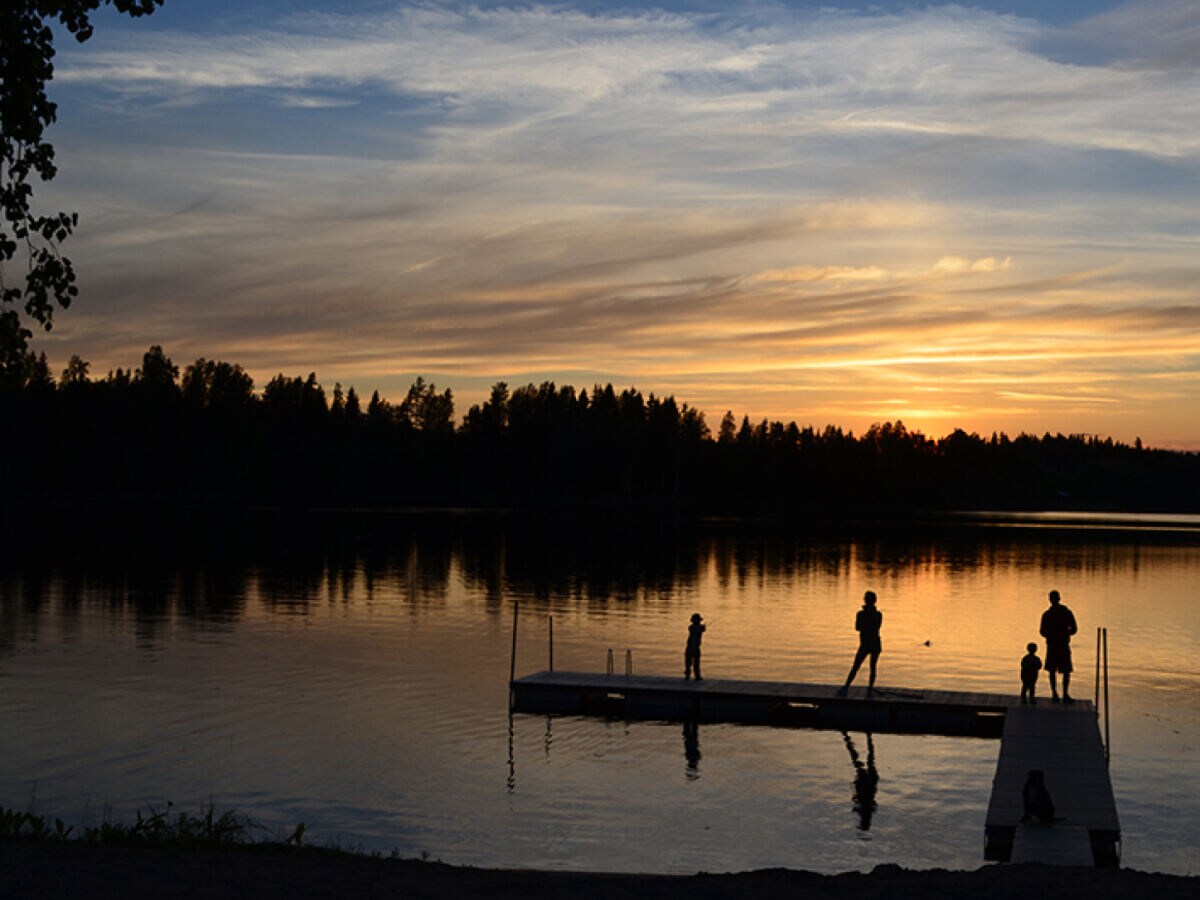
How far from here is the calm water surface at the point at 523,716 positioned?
25578 mm

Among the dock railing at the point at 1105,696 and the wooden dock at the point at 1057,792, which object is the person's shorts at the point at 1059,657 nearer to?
the dock railing at the point at 1105,696

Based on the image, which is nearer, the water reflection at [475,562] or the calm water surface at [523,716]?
the calm water surface at [523,716]

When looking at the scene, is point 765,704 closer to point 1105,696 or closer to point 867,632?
point 867,632

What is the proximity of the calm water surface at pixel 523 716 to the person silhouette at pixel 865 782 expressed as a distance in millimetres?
94

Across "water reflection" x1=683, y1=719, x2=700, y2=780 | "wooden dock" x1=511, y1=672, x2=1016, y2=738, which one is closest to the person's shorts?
"wooden dock" x1=511, y1=672, x2=1016, y2=738

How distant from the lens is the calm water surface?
2558cm

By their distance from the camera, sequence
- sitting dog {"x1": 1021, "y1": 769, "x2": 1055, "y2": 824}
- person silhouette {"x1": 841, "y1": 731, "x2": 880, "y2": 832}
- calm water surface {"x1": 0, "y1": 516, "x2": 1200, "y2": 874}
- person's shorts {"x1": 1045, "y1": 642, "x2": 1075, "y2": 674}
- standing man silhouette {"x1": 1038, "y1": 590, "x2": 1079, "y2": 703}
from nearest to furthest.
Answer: sitting dog {"x1": 1021, "y1": 769, "x2": 1055, "y2": 824} < calm water surface {"x1": 0, "y1": 516, "x2": 1200, "y2": 874} < person silhouette {"x1": 841, "y1": 731, "x2": 880, "y2": 832} < standing man silhouette {"x1": 1038, "y1": 590, "x2": 1079, "y2": 703} < person's shorts {"x1": 1045, "y1": 642, "x2": 1075, "y2": 674}

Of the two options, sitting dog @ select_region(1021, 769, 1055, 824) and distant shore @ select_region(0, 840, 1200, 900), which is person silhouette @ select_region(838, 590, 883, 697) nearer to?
sitting dog @ select_region(1021, 769, 1055, 824)

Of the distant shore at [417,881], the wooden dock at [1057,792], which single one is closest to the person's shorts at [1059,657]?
the wooden dock at [1057,792]

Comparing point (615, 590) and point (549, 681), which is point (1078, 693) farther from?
point (615, 590)

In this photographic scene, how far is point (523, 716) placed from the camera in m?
37.2

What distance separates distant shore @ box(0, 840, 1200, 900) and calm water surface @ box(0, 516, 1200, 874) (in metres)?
6.28

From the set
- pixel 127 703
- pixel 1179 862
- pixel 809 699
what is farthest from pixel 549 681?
pixel 1179 862

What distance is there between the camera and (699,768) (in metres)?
31.4
